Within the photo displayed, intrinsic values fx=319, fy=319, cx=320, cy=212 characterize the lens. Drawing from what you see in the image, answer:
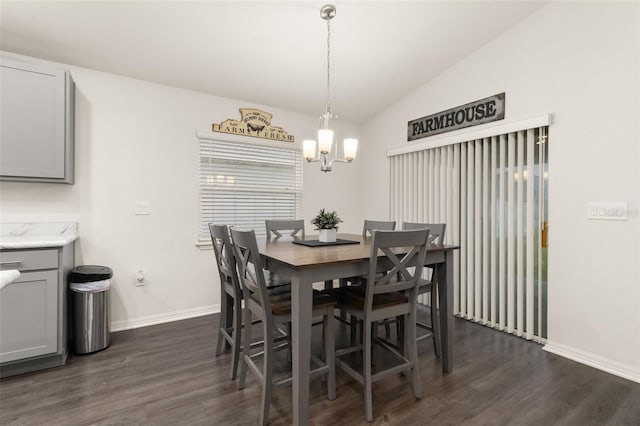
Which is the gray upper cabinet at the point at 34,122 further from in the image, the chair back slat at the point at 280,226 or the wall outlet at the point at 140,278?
the chair back slat at the point at 280,226

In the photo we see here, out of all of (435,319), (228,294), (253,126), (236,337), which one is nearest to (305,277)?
(236,337)

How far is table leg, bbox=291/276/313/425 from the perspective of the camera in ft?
5.46

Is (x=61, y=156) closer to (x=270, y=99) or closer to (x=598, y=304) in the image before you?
(x=270, y=99)

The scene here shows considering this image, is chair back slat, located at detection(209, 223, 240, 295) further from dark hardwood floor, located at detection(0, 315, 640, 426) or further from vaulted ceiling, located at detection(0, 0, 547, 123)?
vaulted ceiling, located at detection(0, 0, 547, 123)

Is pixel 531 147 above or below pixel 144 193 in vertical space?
above

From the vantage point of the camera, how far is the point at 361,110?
168 inches

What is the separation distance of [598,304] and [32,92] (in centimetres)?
461

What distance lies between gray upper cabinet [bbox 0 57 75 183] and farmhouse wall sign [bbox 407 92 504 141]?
11.3 ft

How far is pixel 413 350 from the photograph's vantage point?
6.53 feet

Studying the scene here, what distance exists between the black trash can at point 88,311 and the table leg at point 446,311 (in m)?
2.69

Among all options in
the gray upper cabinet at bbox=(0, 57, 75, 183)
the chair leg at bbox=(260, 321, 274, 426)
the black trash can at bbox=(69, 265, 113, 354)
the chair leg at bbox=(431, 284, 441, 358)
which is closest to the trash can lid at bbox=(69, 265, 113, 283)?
the black trash can at bbox=(69, 265, 113, 354)

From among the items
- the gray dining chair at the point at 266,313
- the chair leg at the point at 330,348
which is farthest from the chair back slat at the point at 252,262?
the chair leg at the point at 330,348

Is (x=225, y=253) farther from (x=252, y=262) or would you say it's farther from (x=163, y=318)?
(x=163, y=318)

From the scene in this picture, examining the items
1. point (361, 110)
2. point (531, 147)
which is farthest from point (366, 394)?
point (361, 110)
